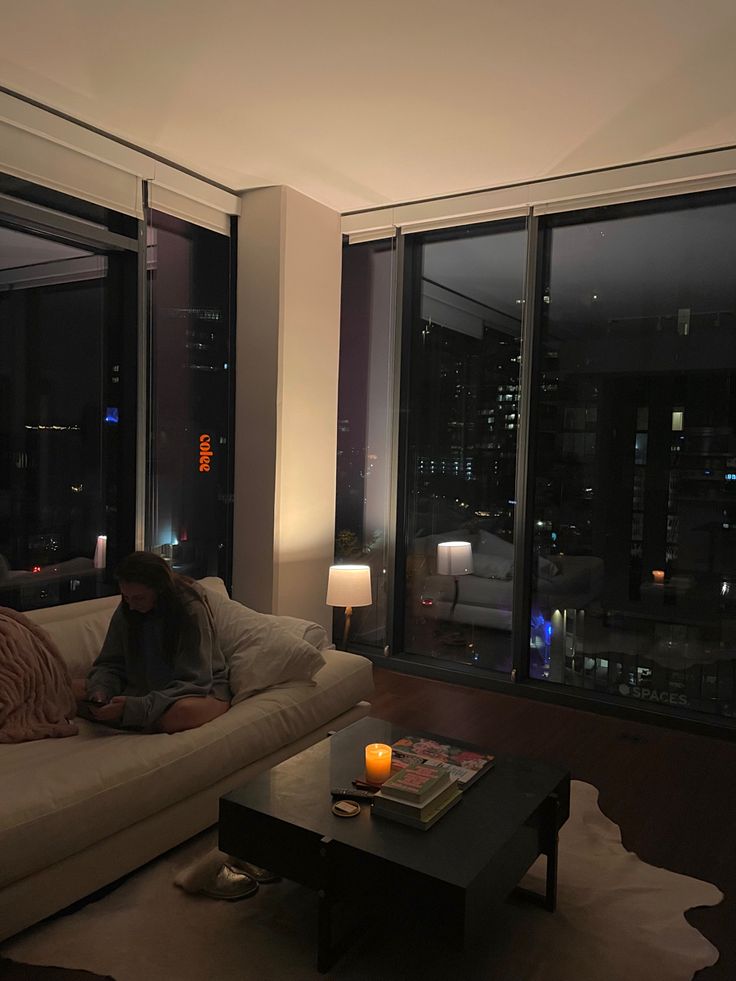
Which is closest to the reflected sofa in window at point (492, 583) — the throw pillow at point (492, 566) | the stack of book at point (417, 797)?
the throw pillow at point (492, 566)

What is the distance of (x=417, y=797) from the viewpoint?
2109 millimetres

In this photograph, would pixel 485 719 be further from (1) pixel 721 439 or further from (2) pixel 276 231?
(2) pixel 276 231

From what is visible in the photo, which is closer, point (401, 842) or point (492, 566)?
point (401, 842)

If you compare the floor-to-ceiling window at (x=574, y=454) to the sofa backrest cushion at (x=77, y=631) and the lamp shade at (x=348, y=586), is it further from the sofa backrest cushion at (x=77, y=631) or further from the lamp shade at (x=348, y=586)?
the sofa backrest cushion at (x=77, y=631)

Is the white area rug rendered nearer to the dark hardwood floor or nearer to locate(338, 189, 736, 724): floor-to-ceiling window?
the dark hardwood floor

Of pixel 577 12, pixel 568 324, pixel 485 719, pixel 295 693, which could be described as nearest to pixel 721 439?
pixel 568 324

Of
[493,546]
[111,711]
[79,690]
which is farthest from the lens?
[493,546]

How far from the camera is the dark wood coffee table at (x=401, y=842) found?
6.10ft

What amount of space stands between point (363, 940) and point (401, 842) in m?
0.38

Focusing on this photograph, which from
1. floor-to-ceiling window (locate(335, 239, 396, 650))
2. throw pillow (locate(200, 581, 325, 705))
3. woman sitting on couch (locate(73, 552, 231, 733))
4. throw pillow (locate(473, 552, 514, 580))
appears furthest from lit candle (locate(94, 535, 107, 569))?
throw pillow (locate(473, 552, 514, 580))

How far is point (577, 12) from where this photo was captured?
2.53 metres

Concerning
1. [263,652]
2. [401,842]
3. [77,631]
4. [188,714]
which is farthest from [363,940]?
[77,631]

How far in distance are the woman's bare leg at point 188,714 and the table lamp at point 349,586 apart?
165 cm

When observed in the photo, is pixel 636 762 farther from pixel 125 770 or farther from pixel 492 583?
pixel 125 770
